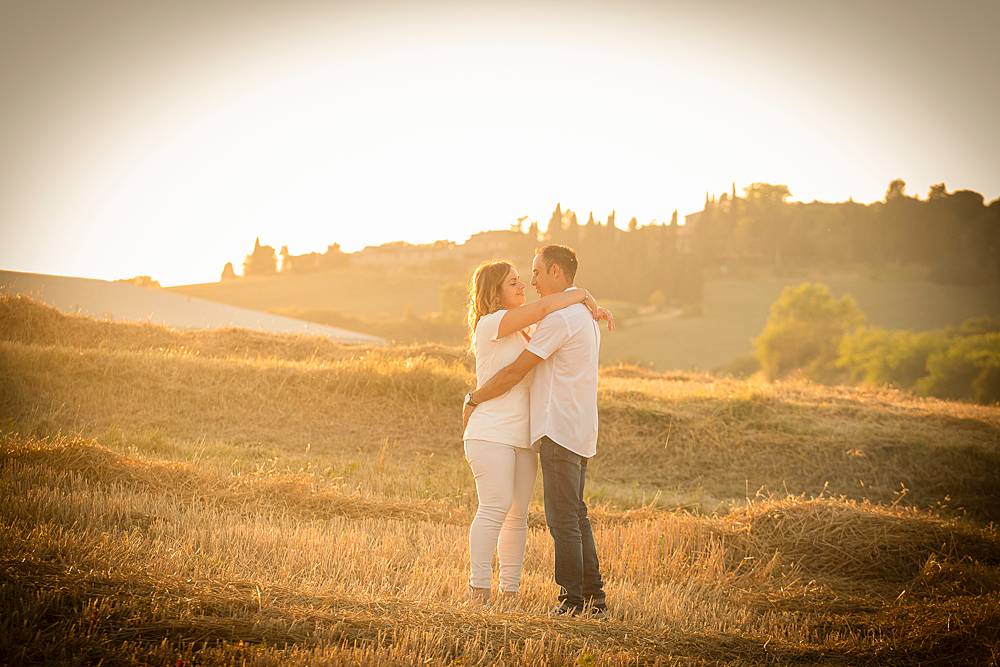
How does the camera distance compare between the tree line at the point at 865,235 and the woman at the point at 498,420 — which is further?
the tree line at the point at 865,235

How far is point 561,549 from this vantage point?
5543 mm

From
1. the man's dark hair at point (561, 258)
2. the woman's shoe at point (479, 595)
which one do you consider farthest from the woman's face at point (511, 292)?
the woman's shoe at point (479, 595)

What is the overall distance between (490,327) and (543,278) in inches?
20.1

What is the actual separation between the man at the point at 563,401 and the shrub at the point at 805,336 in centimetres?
6277

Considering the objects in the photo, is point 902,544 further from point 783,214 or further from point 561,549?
point 783,214

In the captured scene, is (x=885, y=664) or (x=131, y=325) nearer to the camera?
(x=885, y=664)

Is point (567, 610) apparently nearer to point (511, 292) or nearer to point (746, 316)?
point (511, 292)

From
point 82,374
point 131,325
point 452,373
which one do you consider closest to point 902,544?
point 452,373

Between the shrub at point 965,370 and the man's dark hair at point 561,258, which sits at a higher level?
the man's dark hair at point 561,258

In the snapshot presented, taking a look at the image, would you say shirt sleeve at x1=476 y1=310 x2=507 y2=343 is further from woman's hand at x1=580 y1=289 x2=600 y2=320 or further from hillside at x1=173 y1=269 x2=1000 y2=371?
hillside at x1=173 y1=269 x2=1000 y2=371

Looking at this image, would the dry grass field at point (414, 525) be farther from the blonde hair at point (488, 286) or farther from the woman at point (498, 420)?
the blonde hair at point (488, 286)

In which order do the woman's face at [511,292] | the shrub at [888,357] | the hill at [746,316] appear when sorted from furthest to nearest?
the hill at [746,316] → the shrub at [888,357] → the woman's face at [511,292]

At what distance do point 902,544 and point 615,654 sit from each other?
17.1ft

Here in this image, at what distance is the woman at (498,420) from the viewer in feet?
17.9
